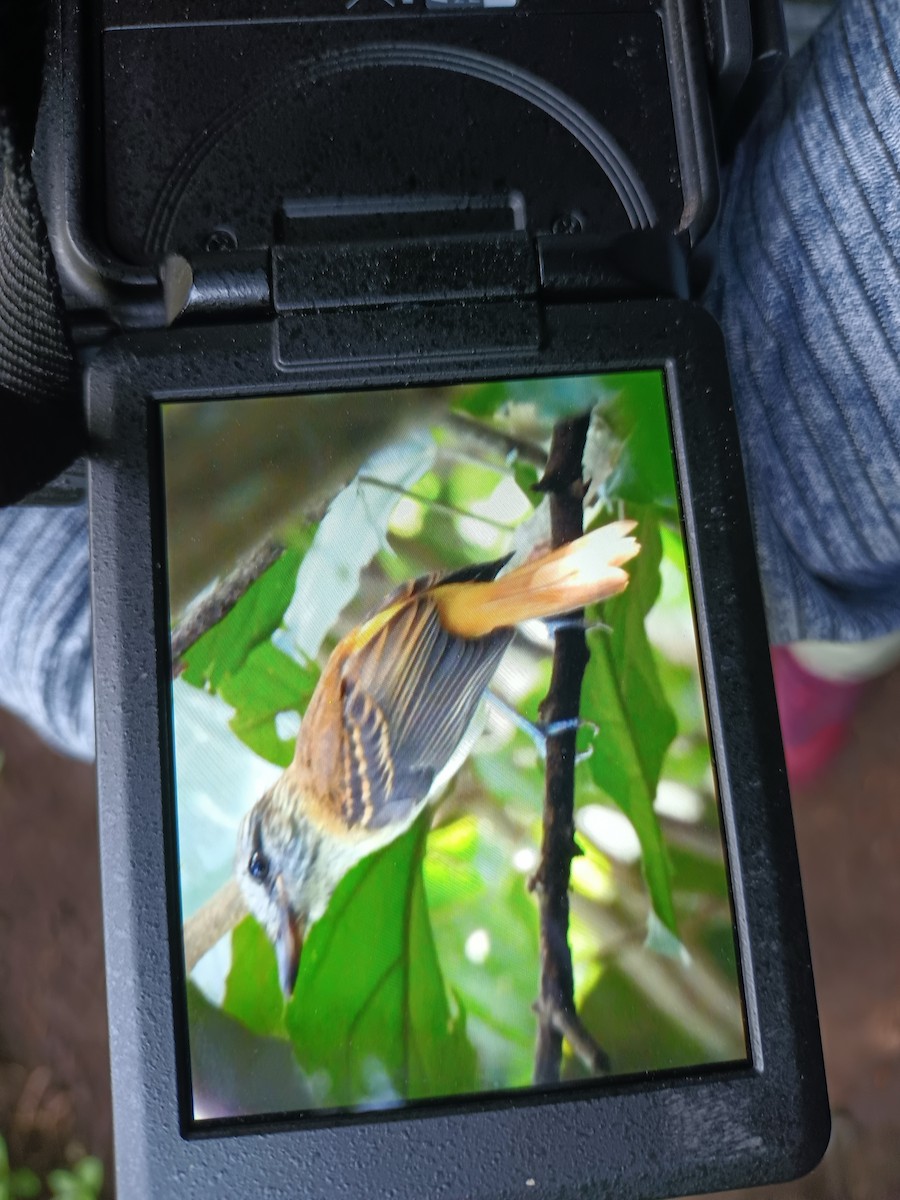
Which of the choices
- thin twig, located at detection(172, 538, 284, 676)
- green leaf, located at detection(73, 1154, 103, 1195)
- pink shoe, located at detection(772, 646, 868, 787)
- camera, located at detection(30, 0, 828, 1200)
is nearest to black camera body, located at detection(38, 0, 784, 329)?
camera, located at detection(30, 0, 828, 1200)

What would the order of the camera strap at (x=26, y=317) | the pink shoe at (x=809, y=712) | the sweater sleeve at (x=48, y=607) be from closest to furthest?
the camera strap at (x=26, y=317)
the sweater sleeve at (x=48, y=607)
the pink shoe at (x=809, y=712)

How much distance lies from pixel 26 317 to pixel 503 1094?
15.1 inches

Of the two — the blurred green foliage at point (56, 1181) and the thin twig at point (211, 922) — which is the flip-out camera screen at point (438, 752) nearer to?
the thin twig at point (211, 922)

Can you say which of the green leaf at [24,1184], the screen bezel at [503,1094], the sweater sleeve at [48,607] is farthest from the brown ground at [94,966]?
the screen bezel at [503,1094]

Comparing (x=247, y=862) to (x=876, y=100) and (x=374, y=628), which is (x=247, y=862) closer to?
(x=374, y=628)

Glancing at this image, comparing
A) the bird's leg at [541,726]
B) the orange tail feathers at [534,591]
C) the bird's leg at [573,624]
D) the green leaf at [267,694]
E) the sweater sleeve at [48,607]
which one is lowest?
the bird's leg at [541,726]

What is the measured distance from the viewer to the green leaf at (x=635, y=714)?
1.42ft

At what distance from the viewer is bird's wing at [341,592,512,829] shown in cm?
43

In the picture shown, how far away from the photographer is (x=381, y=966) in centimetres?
42

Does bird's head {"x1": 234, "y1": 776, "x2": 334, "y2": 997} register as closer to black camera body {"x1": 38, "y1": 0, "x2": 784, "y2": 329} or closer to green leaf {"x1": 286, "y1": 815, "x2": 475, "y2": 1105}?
green leaf {"x1": 286, "y1": 815, "x2": 475, "y2": 1105}

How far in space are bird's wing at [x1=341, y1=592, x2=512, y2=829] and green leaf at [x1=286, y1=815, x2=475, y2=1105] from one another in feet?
0.11

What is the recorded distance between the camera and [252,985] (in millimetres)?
414

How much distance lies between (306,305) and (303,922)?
27cm

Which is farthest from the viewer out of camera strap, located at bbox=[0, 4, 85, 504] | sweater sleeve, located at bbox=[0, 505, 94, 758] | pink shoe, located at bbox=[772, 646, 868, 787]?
pink shoe, located at bbox=[772, 646, 868, 787]
